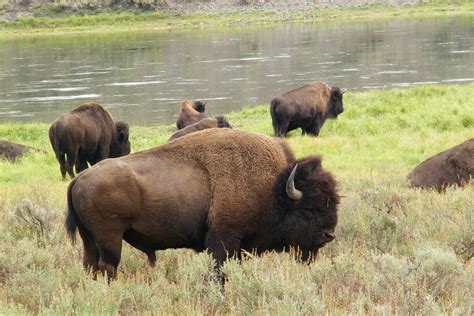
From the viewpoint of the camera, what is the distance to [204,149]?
5.83 m

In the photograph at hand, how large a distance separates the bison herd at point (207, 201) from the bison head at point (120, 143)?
808 centimetres

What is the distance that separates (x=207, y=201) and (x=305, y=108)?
12.4 metres

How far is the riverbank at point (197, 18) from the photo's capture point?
67.7 metres

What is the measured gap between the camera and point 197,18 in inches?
2901

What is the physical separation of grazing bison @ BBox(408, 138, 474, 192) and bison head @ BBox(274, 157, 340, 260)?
3965 mm

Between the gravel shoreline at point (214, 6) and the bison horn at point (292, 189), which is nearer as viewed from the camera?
the bison horn at point (292, 189)

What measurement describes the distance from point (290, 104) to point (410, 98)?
3.61m

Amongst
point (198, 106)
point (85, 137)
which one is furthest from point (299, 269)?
point (198, 106)

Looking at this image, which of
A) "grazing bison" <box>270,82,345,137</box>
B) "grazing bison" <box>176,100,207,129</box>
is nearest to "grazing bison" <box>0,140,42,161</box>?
"grazing bison" <box>176,100,207,129</box>

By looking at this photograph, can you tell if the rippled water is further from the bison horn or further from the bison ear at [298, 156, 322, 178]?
the bison horn

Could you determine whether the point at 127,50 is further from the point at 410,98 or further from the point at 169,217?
the point at 169,217

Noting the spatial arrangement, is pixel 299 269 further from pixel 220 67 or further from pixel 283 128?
pixel 220 67

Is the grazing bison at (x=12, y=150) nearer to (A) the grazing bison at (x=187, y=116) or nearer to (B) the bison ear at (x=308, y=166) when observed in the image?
(A) the grazing bison at (x=187, y=116)

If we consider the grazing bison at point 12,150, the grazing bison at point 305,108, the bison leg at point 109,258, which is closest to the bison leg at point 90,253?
the bison leg at point 109,258
